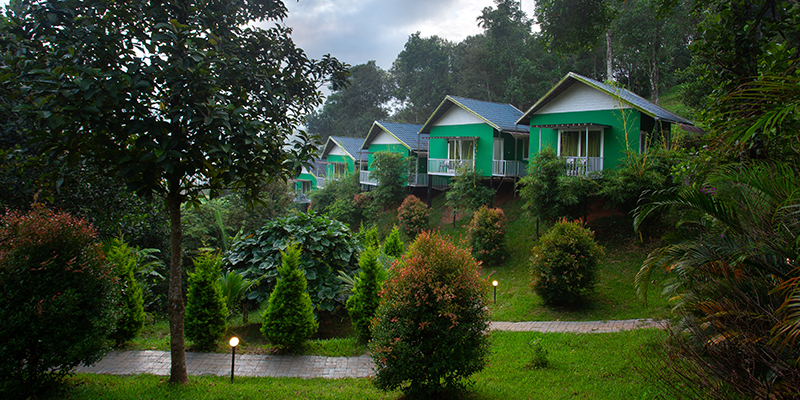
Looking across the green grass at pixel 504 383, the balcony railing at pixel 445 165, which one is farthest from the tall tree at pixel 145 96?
the balcony railing at pixel 445 165

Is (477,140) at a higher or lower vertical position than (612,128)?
higher

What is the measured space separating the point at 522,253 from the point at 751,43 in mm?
11820

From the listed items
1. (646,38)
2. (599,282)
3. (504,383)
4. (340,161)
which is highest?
(646,38)

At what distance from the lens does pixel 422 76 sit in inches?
1813

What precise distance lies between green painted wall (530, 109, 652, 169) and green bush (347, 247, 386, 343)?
11440mm

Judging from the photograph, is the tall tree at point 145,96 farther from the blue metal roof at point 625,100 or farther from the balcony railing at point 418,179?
the balcony railing at point 418,179

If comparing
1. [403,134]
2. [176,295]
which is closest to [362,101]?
[403,134]

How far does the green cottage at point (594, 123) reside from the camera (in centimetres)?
1681

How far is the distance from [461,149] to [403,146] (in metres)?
5.40

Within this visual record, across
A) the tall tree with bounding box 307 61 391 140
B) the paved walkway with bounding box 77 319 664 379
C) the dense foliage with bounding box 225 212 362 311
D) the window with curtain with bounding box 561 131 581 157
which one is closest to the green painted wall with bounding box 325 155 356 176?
the tall tree with bounding box 307 61 391 140

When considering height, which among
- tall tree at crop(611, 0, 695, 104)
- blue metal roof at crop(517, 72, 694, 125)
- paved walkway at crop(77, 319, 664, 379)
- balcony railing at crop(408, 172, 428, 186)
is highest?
tall tree at crop(611, 0, 695, 104)

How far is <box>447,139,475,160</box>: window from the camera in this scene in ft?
80.1

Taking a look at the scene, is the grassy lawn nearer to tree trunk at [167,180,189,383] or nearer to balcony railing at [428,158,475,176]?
tree trunk at [167,180,189,383]

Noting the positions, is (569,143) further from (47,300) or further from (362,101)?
(362,101)
